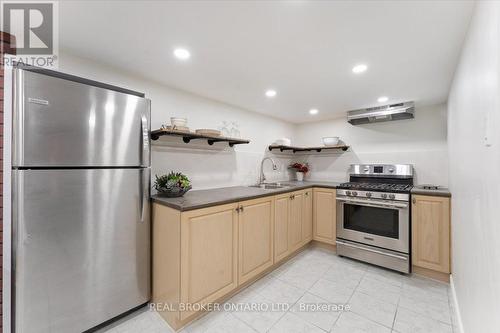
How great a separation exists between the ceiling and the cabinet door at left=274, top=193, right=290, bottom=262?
1321 mm

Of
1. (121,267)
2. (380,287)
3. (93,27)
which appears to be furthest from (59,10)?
(380,287)

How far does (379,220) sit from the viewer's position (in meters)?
2.58

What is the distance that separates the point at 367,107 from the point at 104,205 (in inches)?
134

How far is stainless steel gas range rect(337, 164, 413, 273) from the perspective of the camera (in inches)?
94.0

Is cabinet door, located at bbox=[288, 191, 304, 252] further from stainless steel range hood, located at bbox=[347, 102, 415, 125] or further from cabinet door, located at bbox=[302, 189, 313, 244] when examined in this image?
stainless steel range hood, located at bbox=[347, 102, 415, 125]

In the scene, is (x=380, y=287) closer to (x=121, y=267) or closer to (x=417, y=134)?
(x=417, y=134)

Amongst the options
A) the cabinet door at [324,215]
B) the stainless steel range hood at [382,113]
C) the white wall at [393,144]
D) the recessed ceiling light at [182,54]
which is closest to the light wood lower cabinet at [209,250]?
the cabinet door at [324,215]

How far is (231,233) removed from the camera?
6.12 feet

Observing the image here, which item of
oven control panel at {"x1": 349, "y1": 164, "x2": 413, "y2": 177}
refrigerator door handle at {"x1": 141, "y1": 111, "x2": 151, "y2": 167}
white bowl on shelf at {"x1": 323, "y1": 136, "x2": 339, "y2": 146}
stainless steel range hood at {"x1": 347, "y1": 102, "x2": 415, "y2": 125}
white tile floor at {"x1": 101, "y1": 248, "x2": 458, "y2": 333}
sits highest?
stainless steel range hood at {"x1": 347, "y1": 102, "x2": 415, "y2": 125}

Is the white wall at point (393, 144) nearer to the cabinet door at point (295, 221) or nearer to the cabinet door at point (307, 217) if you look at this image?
the cabinet door at point (307, 217)

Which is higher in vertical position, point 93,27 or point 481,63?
point 93,27

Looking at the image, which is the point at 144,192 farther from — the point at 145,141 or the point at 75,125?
the point at 75,125

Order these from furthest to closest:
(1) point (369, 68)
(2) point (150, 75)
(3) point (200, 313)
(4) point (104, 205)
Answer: (2) point (150, 75)
(1) point (369, 68)
(3) point (200, 313)
(4) point (104, 205)

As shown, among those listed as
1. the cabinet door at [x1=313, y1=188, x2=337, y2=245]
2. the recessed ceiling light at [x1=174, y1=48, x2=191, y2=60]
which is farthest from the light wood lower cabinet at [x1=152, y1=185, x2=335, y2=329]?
the recessed ceiling light at [x1=174, y1=48, x2=191, y2=60]
